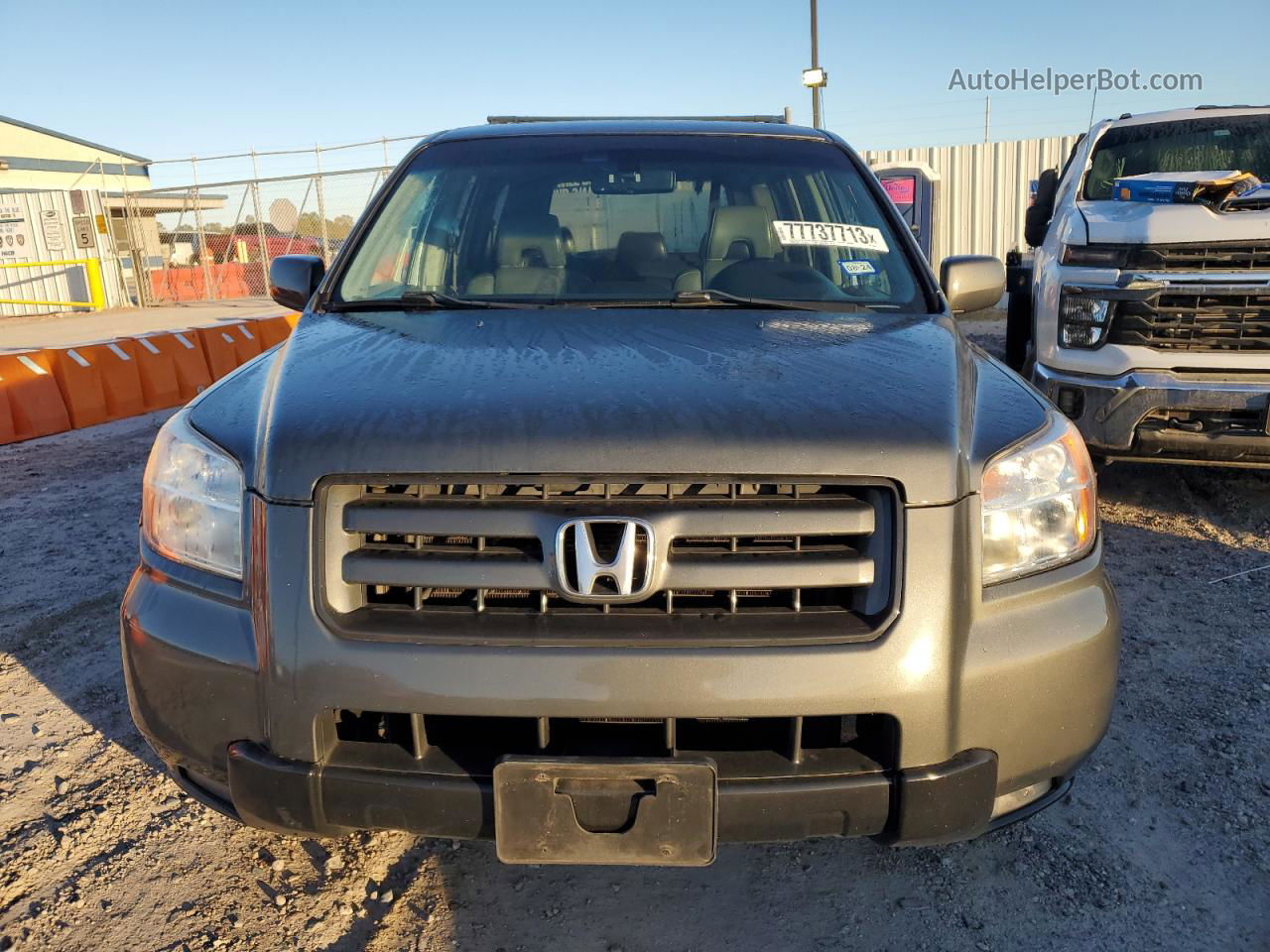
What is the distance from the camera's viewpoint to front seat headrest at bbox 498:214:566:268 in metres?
2.91

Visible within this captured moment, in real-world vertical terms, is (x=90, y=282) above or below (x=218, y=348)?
above

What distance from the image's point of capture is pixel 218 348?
366 inches

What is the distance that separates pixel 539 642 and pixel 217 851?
126 centimetres

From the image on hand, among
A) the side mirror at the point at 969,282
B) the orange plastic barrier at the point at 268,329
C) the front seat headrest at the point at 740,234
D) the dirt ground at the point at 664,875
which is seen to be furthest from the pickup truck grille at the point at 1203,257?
the orange plastic barrier at the point at 268,329

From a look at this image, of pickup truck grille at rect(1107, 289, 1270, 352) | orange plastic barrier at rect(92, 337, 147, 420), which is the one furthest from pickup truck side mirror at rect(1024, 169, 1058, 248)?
orange plastic barrier at rect(92, 337, 147, 420)

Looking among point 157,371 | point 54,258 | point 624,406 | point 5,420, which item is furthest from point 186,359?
point 54,258

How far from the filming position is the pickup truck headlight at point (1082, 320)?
15.3 feet

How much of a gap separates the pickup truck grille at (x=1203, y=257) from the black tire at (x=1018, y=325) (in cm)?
192

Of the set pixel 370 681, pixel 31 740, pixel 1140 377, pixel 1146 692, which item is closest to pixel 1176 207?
pixel 1140 377

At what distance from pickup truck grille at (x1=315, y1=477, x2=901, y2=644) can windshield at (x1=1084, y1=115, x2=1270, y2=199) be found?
16.2 ft

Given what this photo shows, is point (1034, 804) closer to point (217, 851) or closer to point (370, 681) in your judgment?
point (370, 681)

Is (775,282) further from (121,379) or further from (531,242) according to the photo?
(121,379)

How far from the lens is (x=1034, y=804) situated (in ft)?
6.30

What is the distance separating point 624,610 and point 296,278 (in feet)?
6.29
